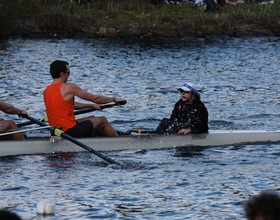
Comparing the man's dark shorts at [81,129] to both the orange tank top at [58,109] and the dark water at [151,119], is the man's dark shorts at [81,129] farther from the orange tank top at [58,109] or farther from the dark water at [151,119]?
the dark water at [151,119]

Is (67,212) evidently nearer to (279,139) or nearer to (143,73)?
(279,139)

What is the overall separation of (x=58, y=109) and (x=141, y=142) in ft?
5.51

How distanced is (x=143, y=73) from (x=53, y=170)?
1910cm

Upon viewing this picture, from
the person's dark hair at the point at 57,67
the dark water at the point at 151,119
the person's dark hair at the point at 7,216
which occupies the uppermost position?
the person's dark hair at the point at 57,67

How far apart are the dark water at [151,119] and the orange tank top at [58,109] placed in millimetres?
589

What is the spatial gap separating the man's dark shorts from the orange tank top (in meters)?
0.08

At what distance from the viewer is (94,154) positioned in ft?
52.2

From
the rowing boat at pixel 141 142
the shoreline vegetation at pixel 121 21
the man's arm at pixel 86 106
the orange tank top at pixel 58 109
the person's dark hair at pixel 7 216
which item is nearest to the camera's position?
the person's dark hair at pixel 7 216

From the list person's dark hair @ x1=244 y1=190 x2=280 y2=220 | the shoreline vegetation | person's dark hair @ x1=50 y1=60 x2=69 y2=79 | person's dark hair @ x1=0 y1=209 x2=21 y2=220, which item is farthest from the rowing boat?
the shoreline vegetation

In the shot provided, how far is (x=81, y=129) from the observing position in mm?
16266

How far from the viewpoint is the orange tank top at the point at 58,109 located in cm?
1612

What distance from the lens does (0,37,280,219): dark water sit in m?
13.0

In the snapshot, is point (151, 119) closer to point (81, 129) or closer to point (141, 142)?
point (141, 142)

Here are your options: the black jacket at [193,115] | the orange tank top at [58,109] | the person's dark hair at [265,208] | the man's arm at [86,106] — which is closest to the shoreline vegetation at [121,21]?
the black jacket at [193,115]
